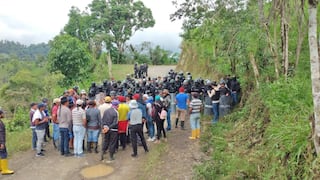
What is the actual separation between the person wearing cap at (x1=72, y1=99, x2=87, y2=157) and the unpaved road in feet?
0.94

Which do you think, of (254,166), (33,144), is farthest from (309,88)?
(33,144)

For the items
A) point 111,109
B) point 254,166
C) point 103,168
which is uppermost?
point 111,109

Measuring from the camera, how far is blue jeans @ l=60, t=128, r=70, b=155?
30.4 ft

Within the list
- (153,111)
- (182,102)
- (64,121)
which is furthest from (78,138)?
(182,102)

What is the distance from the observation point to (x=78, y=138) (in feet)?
30.7

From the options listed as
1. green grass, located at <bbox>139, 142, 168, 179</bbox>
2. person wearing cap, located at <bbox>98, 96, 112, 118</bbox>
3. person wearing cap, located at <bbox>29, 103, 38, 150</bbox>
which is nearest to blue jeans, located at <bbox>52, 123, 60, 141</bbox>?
person wearing cap, located at <bbox>29, 103, 38, 150</bbox>

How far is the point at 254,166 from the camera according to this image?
6.51 meters

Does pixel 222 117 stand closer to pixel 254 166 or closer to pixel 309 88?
pixel 309 88

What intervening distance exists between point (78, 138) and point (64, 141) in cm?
40

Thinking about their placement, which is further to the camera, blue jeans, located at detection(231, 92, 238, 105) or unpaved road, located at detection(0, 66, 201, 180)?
blue jeans, located at detection(231, 92, 238, 105)

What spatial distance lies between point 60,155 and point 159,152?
2688 mm

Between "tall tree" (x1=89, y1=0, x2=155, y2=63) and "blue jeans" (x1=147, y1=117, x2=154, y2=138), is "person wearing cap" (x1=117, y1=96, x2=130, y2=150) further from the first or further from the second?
"tall tree" (x1=89, y1=0, x2=155, y2=63)

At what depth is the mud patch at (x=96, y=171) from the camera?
8277 mm

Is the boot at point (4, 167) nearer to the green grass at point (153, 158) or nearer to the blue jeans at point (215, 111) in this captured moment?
the green grass at point (153, 158)
